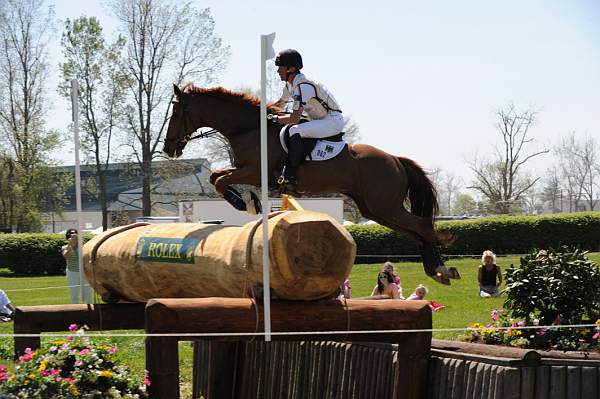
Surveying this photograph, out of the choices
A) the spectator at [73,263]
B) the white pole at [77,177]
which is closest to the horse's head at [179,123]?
the white pole at [77,177]

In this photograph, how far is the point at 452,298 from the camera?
1298cm

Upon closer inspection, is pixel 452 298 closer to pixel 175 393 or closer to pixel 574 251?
pixel 574 251

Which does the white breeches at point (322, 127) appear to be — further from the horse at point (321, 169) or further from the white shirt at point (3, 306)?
the white shirt at point (3, 306)

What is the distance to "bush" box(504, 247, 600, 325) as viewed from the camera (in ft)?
21.6

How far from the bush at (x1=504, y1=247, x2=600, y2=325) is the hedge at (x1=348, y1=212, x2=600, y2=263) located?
17.2 meters

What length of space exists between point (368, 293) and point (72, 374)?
10.6 m

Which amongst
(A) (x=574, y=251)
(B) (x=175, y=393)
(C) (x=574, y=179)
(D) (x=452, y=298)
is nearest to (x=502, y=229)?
(D) (x=452, y=298)

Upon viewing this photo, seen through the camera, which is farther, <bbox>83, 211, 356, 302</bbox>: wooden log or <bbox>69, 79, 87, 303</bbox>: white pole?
<bbox>69, 79, 87, 303</bbox>: white pole

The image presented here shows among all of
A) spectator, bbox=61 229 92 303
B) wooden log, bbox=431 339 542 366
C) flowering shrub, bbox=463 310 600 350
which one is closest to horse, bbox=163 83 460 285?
flowering shrub, bbox=463 310 600 350

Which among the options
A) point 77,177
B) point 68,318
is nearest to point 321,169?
point 77,177

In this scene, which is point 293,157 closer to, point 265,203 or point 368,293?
point 265,203

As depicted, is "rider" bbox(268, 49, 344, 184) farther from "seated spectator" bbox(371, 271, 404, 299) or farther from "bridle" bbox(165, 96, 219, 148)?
"seated spectator" bbox(371, 271, 404, 299)

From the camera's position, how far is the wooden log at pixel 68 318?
6.29 metres

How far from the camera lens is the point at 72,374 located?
4.38 metres
